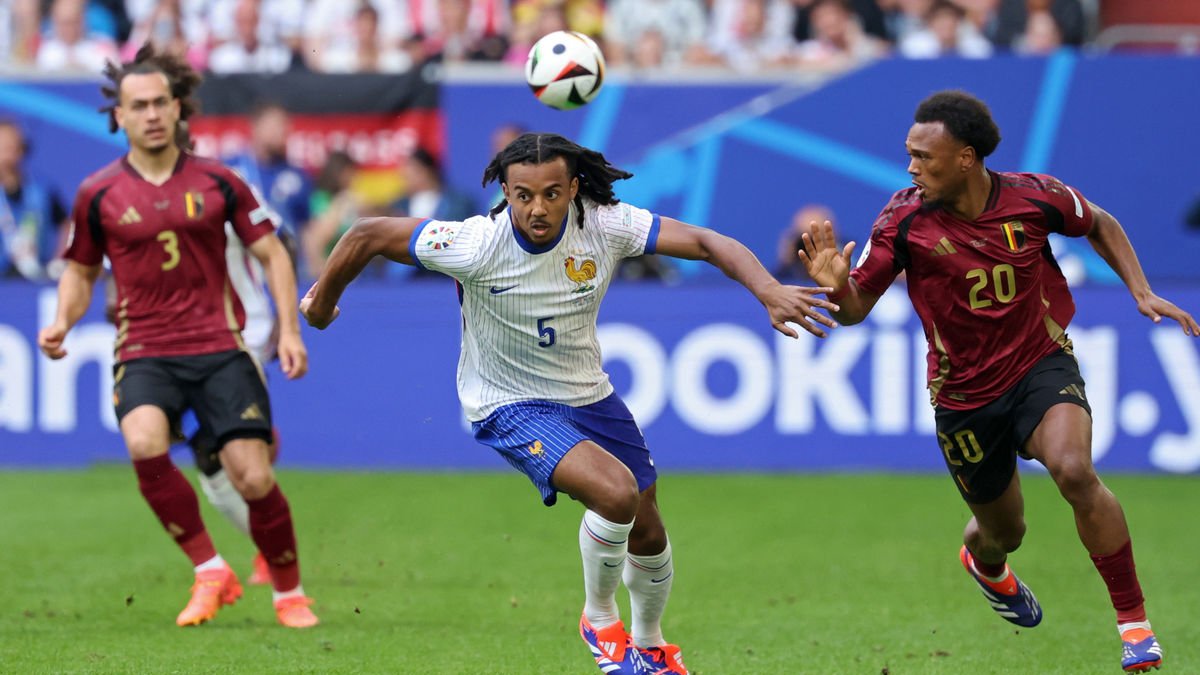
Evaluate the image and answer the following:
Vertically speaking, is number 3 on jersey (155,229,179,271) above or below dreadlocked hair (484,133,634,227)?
below

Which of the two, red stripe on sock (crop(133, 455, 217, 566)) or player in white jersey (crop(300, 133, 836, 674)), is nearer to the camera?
player in white jersey (crop(300, 133, 836, 674))

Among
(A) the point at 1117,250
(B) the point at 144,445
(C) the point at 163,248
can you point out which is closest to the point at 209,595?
(B) the point at 144,445

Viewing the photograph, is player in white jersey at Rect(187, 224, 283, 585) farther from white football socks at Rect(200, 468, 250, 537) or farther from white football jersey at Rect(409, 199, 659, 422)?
white football jersey at Rect(409, 199, 659, 422)

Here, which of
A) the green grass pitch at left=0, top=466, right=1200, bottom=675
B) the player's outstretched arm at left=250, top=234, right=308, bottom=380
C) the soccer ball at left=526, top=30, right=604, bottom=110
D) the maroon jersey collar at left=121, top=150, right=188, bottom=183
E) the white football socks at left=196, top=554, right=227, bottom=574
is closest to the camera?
the green grass pitch at left=0, top=466, right=1200, bottom=675

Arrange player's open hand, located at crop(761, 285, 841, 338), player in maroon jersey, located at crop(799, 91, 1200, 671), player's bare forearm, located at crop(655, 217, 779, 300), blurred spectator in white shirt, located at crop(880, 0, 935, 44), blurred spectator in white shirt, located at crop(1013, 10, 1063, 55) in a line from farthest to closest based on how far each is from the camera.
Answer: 1. blurred spectator in white shirt, located at crop(880, 0, 935, 44)
2. blurred spectator in white shirt, located at crop(1013, 10, 1063, 55)
3. player in maroon jersey, located at crop(799, 91, 1200, 671)
4. player's bare forearm, located at crop(655, 217, 779, 300)
5. player's open hand, located at crop(761, 285, 841, 338)

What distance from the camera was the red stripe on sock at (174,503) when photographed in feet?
26.7

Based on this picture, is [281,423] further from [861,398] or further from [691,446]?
[861,398]

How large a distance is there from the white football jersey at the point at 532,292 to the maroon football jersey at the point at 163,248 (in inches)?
73.1

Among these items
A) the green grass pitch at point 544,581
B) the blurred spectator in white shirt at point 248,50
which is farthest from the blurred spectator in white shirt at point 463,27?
the green grass pitch at point 544,581

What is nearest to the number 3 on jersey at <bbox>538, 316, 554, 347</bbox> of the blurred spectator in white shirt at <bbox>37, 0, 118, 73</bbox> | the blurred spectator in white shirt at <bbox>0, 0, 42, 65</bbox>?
the blurred spectator in white shirt at <bbox>37, 0, 118, 73</bbox>

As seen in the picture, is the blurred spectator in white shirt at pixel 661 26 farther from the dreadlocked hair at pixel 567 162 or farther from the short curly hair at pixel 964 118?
the dreadlocked hair at pixel 567 162

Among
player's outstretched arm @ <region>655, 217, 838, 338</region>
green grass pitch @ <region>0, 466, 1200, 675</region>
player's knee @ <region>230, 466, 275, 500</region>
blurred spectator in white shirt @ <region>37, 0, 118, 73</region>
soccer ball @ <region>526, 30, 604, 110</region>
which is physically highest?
blurred spectator in white shirt @ <region>37, 0, 118, 73</region>

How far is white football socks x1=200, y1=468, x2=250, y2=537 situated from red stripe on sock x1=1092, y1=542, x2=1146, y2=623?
472 cm

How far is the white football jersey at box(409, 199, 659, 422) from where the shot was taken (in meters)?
6.88
